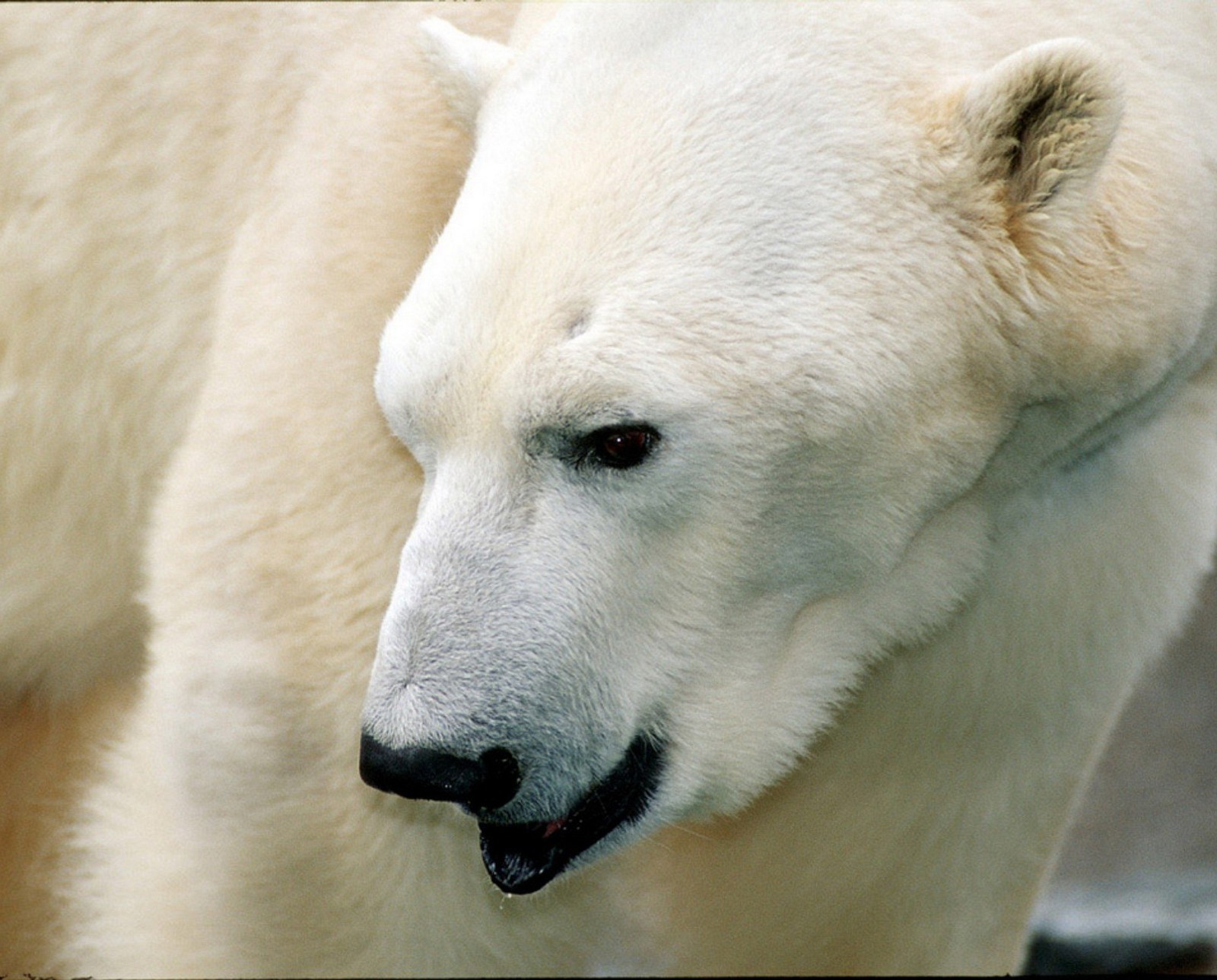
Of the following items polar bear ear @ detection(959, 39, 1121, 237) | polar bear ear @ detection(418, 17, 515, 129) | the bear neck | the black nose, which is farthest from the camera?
the bear neck

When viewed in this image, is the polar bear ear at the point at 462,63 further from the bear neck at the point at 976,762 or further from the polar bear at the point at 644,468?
the bear neck at the point at 976,762

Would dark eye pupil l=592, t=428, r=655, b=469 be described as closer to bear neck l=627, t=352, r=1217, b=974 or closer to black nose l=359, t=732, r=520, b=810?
black nose l=359, t=732, r=520, b=810

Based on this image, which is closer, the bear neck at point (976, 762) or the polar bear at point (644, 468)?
the polar bear at point (644, 468)

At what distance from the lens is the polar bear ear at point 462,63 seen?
197 cm

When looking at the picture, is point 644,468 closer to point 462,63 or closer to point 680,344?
point 680,344

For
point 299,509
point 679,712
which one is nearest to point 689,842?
point 679,712

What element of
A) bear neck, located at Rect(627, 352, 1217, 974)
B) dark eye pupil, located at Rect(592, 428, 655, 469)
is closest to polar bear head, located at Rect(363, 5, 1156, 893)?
dark eye pupil, located at Rect(592, 428, 655, 469)

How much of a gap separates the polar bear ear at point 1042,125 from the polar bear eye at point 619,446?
48cm

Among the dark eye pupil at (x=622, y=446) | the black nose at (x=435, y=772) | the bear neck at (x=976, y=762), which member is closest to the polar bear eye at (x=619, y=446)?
the dark eye pupil at (x=622, y=446)

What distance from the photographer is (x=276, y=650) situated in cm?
222

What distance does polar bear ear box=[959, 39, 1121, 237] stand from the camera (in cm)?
166

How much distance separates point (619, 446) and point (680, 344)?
0.13m

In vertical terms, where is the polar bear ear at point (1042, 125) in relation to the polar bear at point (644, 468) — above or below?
above

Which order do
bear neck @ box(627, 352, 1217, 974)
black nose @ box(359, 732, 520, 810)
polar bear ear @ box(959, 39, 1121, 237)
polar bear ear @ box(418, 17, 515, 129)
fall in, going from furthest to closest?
1. bear neck @ box(627, 352, 1217, 974)
2. polar bear ear @ box(418, 17, 515, 129)
3. black nose @ box(359, 732, 520, 810)
4. polar bear ear @ box(959, 39, 1121, 237)
